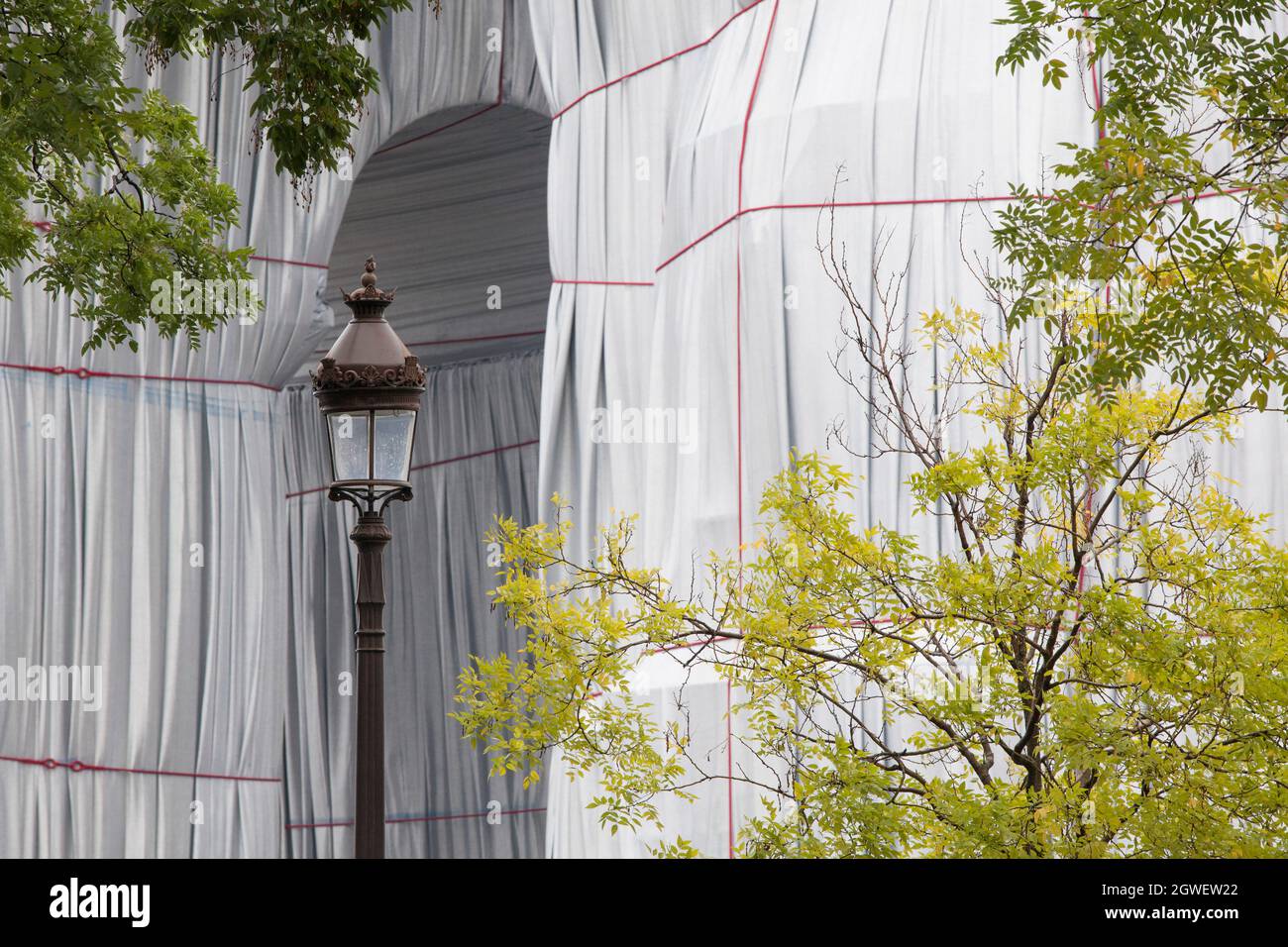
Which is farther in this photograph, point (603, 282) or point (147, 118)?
point (603, 282)

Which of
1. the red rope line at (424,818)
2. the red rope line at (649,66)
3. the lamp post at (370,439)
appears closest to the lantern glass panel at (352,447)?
the lamp post at (370,439)

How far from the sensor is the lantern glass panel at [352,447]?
835 centimetres

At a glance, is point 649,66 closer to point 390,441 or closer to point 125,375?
point 125,375

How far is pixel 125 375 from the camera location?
63.5 ft

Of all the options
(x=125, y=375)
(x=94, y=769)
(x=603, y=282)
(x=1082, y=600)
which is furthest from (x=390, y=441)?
(x=125, y=375)

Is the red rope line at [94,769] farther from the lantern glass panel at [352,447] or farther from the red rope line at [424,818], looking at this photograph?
the lantern glass panel at [352,447]

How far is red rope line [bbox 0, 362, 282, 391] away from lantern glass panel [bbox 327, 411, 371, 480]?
1159cm

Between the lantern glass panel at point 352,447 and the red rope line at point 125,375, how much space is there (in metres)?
11.6

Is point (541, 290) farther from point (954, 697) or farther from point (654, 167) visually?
point (954, 697)

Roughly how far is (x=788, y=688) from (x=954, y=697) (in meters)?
0.73

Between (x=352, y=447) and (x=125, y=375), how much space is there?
11719 millimetres

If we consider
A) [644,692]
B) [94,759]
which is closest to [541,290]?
[94,759]

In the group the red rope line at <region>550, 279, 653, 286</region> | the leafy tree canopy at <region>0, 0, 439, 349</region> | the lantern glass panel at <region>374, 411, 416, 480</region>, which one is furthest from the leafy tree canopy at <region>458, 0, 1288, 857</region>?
the red rope line at <region>550, 279, 653, 286</region>

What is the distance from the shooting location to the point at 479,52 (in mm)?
22391
